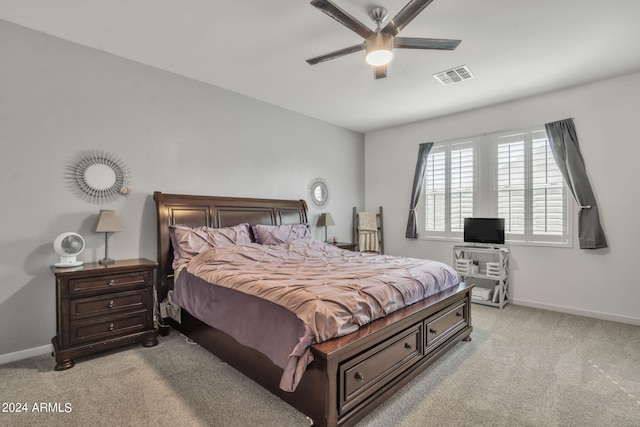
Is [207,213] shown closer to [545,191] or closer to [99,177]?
[99,177]

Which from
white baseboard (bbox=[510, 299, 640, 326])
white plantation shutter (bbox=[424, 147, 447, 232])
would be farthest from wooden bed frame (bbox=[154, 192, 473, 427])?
white plantation shutter (bbox=[424, 147, 447, 232])

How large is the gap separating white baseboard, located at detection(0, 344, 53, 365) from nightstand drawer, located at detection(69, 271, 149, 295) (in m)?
0.76

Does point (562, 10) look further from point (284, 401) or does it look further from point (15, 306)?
point (15, 306)

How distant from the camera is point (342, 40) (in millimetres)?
2945

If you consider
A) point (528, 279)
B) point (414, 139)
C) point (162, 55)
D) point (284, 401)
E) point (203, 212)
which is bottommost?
point (284, 401)

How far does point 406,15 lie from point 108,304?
11.0ft

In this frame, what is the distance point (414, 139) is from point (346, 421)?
4805 mm

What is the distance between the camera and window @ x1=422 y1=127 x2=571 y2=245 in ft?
13.7

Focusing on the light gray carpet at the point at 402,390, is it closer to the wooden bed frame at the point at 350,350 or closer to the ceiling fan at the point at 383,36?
the wooden bed frame at the point at 350,350

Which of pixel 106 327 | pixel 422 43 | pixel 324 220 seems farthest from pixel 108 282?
pixel 422 43

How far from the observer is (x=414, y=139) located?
557 cm

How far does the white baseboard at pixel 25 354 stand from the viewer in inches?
104

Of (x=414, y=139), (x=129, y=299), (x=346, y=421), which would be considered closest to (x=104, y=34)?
(x=129, y=299)

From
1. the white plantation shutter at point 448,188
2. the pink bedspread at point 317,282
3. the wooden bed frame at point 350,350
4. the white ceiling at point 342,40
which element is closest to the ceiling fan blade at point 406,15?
the white ceiling at point 342,40
